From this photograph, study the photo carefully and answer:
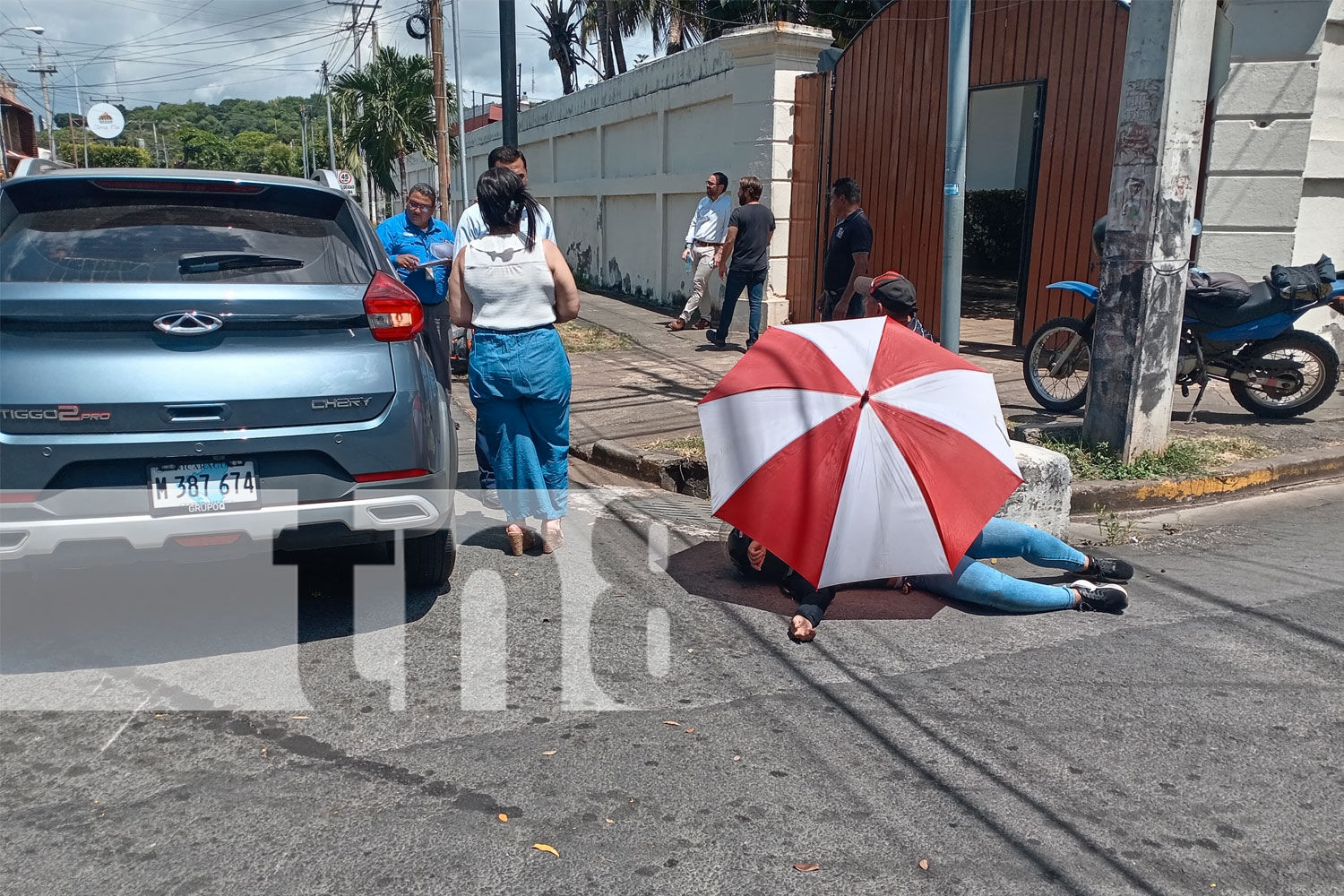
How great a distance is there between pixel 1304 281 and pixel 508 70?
343 inches

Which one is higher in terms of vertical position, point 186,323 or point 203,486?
point 186,323

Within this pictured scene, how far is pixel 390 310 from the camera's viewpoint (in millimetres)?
3770

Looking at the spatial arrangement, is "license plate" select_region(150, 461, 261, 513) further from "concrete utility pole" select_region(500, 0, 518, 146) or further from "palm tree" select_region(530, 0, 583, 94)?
"palm tree" select_region(530, 0, 583, 94)

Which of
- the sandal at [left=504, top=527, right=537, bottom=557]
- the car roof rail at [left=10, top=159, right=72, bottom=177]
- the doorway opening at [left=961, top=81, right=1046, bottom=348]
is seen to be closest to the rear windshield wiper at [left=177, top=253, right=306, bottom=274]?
the car roof rail at [left=10, top=159, right=72, bottom=177]

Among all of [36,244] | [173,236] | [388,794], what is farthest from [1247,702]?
[36,244]

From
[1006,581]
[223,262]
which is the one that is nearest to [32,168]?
[223,262]

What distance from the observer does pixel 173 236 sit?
3.72 m

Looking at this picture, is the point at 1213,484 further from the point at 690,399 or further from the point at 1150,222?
the point at 690,399

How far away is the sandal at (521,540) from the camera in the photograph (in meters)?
4.94

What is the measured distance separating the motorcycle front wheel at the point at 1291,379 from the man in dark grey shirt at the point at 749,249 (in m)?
4.40

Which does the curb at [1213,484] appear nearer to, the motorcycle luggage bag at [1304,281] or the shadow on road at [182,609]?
the motorcycle luggage bag at [1304,281]

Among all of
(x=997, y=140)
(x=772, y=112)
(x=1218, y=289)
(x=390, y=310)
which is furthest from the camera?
(x=997, y=140)

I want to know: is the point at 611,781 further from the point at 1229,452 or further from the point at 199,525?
the point at 1229,452

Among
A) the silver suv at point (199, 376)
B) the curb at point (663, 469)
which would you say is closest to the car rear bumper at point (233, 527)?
the silver suv at point (199, 376)
